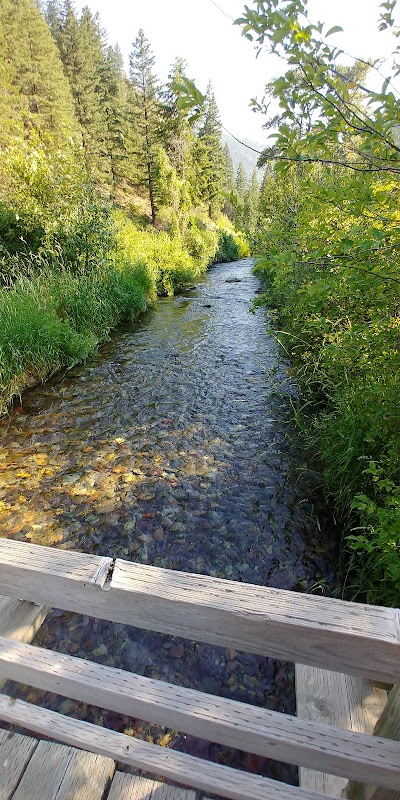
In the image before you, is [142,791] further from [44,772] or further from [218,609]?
[218,609]

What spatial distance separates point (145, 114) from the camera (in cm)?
2862

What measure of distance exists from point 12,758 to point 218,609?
150cm

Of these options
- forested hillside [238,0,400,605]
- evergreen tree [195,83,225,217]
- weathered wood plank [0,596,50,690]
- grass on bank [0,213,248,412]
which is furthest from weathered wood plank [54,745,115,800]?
evergreen tree [195,83,225,217]

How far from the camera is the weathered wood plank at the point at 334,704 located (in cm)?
174

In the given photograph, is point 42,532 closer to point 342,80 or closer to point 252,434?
point 252,434

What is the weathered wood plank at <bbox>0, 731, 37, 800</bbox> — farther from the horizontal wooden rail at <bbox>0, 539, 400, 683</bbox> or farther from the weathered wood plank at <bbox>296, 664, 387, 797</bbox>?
the weathered wood plank at <bbox>296, 664, 387, 797</bbox>

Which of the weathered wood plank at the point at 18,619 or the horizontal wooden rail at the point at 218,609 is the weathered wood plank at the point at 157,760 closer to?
the weathered wood plank at the point at 18,619

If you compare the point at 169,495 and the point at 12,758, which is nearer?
the point at 12,758

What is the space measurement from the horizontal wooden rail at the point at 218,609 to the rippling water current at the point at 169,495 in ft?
5.84

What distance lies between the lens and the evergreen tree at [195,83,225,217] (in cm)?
3425

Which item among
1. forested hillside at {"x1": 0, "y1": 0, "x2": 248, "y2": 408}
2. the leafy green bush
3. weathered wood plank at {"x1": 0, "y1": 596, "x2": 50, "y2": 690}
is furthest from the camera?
the leafy green bush

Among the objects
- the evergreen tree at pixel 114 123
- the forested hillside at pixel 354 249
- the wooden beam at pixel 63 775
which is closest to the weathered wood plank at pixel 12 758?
the wooden beam at pixel 63 775

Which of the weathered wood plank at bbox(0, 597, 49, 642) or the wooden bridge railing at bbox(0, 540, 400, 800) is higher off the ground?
the wooden bridge railing at bbox(0, 540, 400, 800)

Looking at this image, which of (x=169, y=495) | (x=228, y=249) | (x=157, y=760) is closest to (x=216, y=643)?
(x=157, y=760)
